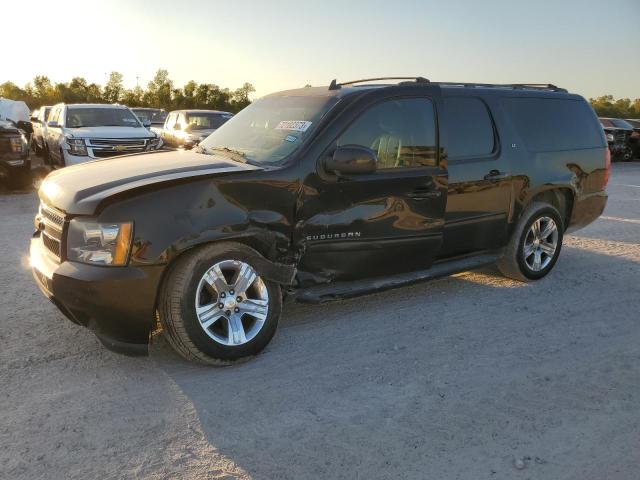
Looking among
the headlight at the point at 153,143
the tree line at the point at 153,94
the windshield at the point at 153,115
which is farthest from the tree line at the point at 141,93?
the headlight at the point at 153,143

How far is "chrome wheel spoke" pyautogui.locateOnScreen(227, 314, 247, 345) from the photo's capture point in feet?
11.8

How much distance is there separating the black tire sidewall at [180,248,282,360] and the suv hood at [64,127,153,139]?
9252 mm

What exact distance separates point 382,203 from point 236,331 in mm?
1434

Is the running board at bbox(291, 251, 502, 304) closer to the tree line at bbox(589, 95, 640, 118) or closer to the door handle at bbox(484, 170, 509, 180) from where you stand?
the door handle at bbox(484, 170, 509, 180)

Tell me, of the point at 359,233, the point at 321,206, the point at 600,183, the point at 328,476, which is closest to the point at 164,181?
the point at 321,206

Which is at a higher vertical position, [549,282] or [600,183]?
[600,183]

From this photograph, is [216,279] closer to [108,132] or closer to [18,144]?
[18,144]

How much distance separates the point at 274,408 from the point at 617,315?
123 inches

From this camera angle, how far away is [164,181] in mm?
3369

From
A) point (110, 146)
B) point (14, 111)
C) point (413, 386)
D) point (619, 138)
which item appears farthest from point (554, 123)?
point (619, 138)

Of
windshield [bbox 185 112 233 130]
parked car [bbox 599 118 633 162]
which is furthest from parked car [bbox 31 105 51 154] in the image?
parked car [bbox 599 118 633 162]

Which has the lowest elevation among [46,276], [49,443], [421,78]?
[49,443]

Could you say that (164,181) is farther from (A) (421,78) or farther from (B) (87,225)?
(A) (421,78)

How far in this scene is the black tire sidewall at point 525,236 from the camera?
17.6ft
